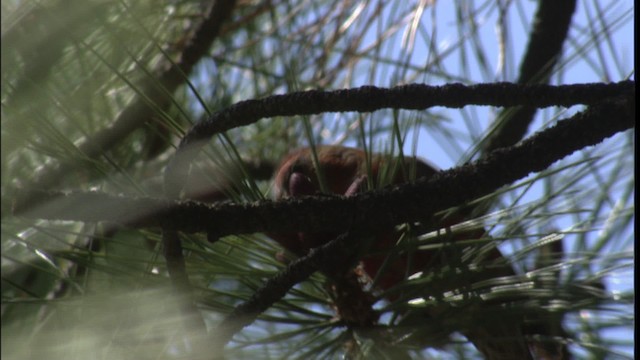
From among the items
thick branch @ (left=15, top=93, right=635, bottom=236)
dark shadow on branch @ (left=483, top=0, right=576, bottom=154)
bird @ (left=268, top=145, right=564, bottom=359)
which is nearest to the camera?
thick branch @ (left=15, top=93, right=635, bottom=236)

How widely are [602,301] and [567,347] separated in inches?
3.3

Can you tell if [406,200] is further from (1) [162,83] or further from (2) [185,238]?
(1) [162,83]

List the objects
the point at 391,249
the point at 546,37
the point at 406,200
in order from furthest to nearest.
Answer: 1. the point at 546,37
2. the point at 391,249
3. the point at 406,200

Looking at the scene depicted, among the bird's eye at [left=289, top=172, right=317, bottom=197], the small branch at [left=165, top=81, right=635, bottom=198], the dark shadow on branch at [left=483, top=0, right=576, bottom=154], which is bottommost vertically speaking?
the small branch at [left=165, top=81, right=635, bottom=198]

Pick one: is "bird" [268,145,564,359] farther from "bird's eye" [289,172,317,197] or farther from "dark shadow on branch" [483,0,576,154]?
"dark shadow on branch" [483,0,576,154]

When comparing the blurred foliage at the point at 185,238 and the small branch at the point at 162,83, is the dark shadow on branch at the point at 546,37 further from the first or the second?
the small branch at the point at 162,83

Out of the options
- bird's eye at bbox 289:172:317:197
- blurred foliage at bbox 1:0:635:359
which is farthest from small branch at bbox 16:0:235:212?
bird's eye at bbox 289:172:317:197

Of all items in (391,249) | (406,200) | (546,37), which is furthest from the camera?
(546,37)

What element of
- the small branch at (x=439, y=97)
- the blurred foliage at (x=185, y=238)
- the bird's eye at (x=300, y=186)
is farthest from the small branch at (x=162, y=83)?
the small branch at (x=439, y=97)

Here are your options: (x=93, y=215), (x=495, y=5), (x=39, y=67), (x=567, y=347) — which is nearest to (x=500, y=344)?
(x=567, y=347)

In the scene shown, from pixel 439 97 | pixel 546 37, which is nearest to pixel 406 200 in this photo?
pixel 439 97

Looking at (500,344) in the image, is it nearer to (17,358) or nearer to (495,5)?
(17,358)

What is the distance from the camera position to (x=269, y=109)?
0.63m

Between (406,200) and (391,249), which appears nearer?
(406,200)
